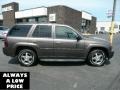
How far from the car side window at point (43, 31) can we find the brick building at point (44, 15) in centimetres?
3080

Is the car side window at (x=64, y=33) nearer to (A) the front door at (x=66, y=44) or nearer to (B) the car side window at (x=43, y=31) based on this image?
(A) the front door at (x=66, y=44)

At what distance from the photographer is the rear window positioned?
9477 mm

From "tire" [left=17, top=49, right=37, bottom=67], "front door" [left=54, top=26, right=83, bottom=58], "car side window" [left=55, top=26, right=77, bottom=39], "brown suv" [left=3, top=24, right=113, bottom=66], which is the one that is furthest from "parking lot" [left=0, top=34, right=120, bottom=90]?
"car side window" [left=55, top=26, right=77, bottom=39]

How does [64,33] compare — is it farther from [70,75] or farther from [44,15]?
[44,15]

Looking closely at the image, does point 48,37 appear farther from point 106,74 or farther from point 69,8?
point 69,8

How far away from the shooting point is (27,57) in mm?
9445

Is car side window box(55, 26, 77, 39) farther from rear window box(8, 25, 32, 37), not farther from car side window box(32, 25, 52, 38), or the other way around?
rear window box(8, 25, 32, 37)

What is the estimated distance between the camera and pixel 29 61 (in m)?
9.42

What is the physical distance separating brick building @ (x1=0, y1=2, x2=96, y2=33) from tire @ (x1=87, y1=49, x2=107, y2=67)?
101ft

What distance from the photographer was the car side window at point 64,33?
9456 mm

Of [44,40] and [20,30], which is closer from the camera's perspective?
[44,40]

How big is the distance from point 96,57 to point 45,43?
7.67ft

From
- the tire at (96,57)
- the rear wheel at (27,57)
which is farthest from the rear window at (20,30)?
the tire at (96,57)

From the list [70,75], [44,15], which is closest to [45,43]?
[70,75]
